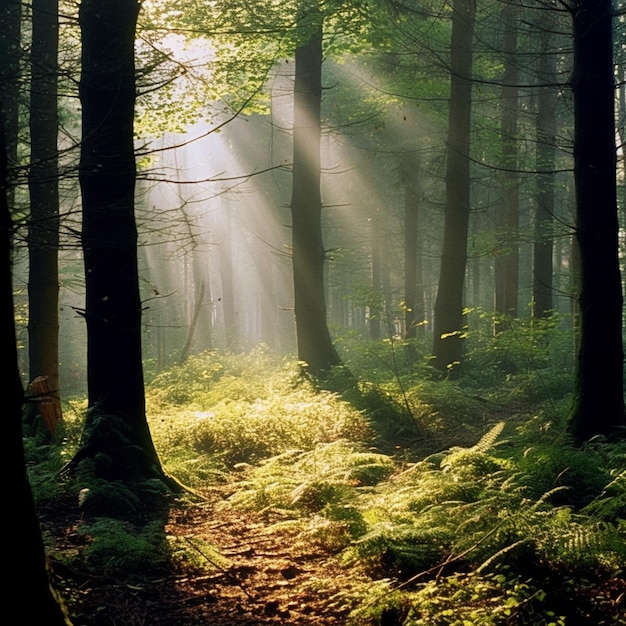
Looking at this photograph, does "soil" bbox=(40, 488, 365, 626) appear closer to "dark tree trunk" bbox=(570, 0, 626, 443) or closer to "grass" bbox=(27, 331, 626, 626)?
"grass" bbox=(27, 331, 626, 626)

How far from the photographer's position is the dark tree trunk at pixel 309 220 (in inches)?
575

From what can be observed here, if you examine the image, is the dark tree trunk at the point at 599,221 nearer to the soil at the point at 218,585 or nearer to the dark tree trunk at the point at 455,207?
the soil at the point at 218,585

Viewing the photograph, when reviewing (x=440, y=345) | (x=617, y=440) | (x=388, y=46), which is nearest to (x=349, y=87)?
(x=388, y=46)

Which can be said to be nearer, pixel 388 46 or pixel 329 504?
pixel 329 504

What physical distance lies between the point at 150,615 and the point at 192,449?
17.4 feet

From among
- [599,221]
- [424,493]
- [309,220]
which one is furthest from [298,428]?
[309,220]

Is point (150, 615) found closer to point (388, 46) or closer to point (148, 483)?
point (148, 483)

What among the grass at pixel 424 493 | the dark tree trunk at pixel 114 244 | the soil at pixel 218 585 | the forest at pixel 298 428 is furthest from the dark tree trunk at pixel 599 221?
the dark tree trunk at pixel 114 244

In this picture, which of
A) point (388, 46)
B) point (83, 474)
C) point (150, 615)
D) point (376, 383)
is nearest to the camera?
point (150, 615)

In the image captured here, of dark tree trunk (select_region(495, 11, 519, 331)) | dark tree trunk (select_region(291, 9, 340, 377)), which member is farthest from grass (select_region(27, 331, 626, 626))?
dark tree trunk (select_region(495, 11, 519, 331))

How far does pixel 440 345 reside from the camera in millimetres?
15422

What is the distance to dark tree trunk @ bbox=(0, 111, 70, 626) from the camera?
120 inches

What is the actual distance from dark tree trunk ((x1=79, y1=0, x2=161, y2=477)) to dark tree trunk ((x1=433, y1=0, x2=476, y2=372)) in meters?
8.58

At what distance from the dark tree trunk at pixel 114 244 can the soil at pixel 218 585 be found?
4.84 ft
